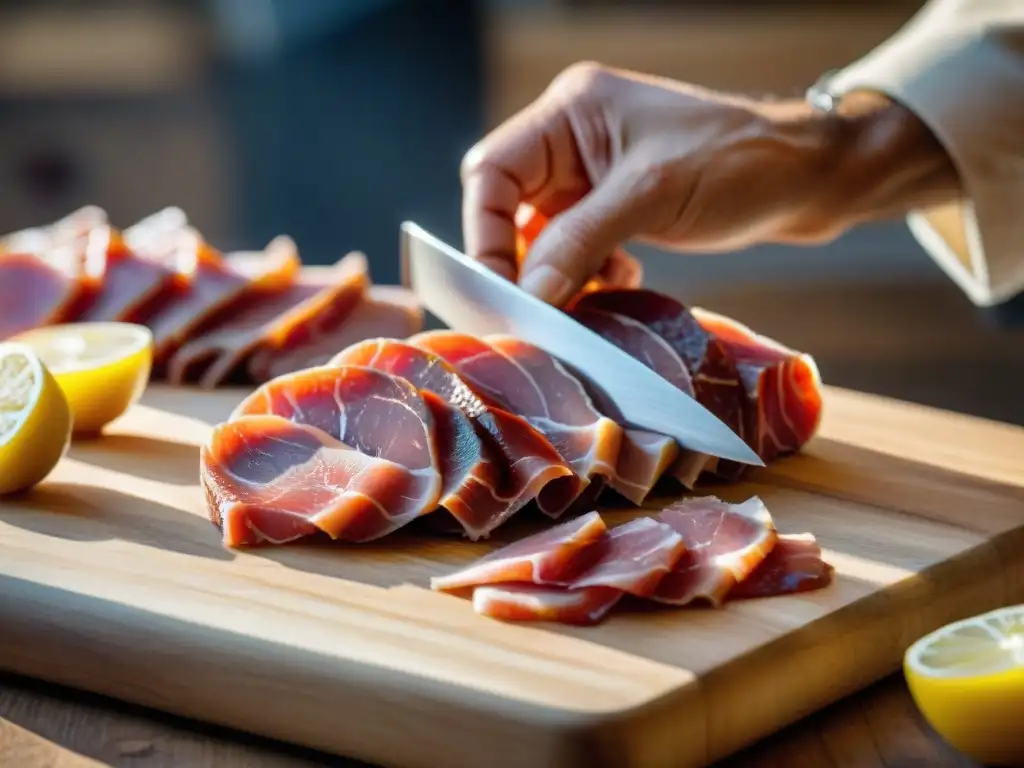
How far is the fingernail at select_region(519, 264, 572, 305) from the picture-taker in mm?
2676

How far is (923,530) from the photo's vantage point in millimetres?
2285

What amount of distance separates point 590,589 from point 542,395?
0.62 m

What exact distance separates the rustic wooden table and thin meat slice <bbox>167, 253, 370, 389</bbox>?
135 centimetres

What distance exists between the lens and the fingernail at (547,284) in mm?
2676

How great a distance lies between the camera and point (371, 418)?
2377 mm

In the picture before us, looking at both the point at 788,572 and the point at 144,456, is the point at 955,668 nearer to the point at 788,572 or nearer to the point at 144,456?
the point at 788,572

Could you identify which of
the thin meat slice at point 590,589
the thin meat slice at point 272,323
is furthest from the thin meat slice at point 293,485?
the thin meat slice at point 272,323

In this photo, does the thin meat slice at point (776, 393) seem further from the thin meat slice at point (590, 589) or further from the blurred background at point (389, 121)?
the blurred background at point (389, 121)

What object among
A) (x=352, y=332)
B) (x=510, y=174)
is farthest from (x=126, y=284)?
(x=510, y=174)

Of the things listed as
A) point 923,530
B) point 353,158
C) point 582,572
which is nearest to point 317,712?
point 582,572

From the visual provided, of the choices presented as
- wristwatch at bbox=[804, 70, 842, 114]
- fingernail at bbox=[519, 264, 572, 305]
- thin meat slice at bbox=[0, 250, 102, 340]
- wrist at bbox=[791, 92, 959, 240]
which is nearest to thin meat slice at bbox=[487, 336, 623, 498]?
fingernail at bbox=[519, 264, 572, 305]

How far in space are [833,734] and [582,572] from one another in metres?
0.38

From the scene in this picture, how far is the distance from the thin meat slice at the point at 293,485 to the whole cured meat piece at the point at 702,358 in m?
0.58

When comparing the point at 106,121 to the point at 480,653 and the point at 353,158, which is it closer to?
the point at 353,158
